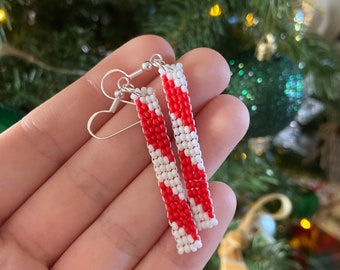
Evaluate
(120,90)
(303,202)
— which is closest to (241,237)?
(303,202)

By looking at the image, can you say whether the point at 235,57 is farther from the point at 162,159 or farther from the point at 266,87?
the point at 162,159

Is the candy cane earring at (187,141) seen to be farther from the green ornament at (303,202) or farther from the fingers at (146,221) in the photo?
the green ornament at (303,202)

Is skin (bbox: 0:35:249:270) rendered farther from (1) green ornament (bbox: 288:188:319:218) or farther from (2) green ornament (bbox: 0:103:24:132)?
(1) green ornament (bbox: 288:188:319:218)

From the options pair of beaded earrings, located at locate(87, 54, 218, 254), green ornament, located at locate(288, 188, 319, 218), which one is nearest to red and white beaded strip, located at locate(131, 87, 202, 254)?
pair of beaded earrings, located at locate(87, 54, 218, 254)

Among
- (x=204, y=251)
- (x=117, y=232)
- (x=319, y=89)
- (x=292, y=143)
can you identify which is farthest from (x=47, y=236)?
(x=292, y=143)

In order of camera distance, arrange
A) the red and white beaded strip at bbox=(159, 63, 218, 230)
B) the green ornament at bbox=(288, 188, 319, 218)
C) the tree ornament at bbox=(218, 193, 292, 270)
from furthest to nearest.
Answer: the green ornament at bbox=(288, 188, 319, 218) < the tree ornament at bbox=(218, 193, 292, 270) < the red and white beaded strip at bbox=(159, 63, 218, 230)

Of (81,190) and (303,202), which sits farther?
(303,202)

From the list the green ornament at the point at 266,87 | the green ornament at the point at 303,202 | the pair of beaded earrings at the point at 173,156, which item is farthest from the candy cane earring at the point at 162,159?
the green ornament at the point at 303,202
